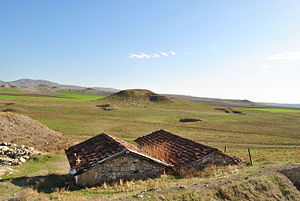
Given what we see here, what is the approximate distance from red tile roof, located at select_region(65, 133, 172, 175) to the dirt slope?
Result: 8.76 metres

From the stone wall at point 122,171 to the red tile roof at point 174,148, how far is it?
2546mm

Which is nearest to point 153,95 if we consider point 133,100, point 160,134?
point 133,100

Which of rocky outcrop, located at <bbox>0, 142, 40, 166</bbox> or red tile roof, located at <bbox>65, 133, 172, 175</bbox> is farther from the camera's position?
rocky outcrop, located at <bbox>0, 142, 40, 166</bbox>

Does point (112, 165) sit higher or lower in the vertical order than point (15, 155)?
higher

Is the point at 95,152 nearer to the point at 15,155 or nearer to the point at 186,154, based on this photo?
the point at 186,154

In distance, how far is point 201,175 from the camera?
13.9 metres

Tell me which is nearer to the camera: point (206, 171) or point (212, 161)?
point (206, 171)

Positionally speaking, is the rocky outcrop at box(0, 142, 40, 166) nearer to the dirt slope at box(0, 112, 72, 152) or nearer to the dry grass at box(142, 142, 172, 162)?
the dirt slope at box(0, 112, 72, 152)

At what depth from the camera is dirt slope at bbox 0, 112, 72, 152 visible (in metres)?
23.0

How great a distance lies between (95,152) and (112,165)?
2.18 metres

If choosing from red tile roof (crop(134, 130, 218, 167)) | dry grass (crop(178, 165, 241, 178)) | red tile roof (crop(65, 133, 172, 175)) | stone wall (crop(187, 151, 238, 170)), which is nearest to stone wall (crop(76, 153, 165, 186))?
red tile roof (crop(65, 133, 172, 175))

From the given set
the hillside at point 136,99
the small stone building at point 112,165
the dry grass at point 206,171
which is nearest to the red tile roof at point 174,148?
the dry grass at point 206,171

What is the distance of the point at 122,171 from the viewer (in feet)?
41.5

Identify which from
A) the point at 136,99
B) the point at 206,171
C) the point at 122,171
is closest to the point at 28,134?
the point at 122,171
